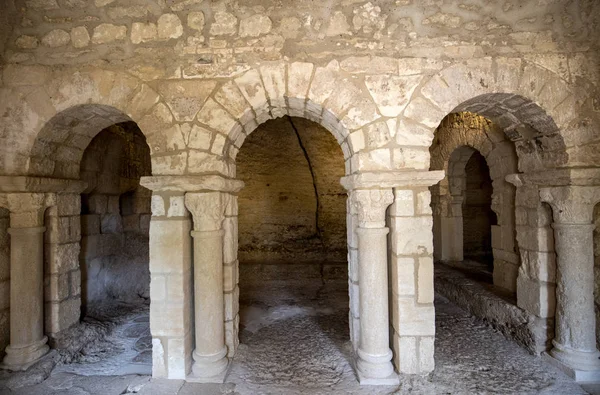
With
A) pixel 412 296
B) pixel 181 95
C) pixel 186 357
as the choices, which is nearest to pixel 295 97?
pixel 181 95

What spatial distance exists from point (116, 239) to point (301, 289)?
10.5 ft

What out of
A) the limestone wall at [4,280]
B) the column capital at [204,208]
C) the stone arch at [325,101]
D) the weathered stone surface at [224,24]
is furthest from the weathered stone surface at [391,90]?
the limestone wall at [4,280]

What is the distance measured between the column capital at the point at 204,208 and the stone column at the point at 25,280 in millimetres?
1739

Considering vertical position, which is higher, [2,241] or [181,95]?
[181,95]

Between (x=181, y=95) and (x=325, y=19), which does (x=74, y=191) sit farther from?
(x=325, y=19)

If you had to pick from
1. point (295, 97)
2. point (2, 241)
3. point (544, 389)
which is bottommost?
point (544, 389)

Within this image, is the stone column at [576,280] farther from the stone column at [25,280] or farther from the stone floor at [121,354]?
the stone column at [25,280]

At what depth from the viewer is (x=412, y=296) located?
305 centimetres

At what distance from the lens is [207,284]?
3.15 m

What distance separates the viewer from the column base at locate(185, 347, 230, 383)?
307 centimetres

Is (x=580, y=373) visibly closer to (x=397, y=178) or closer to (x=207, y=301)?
(x=397, y=178)

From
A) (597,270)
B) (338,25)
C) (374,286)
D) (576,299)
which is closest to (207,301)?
(374,286)

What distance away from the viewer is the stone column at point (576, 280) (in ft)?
10.2

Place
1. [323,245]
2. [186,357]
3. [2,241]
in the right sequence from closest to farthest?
1. [186,357]
2. [2,241]
3. [323,245]
